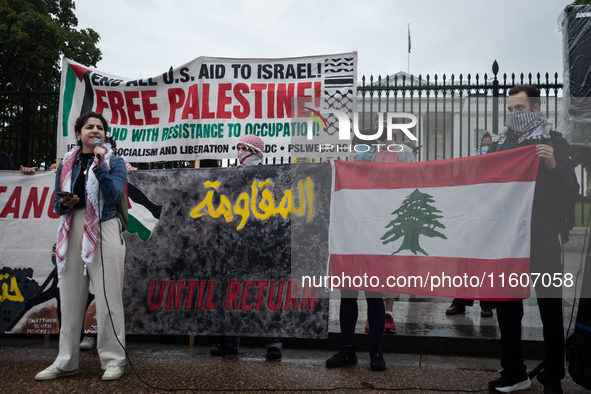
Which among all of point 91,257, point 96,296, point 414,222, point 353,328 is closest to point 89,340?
point 96,296

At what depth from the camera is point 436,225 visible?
373cm

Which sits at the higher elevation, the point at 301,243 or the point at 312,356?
the point at 301,243

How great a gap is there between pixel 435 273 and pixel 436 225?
14.8 inches

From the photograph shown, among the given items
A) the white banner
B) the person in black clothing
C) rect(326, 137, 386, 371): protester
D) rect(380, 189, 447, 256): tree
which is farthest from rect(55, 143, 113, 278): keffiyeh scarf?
the person in black clothing

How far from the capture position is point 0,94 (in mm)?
6410

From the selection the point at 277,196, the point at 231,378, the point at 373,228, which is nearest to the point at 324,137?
the point at 277,196

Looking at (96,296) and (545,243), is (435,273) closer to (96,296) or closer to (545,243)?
(545,243)

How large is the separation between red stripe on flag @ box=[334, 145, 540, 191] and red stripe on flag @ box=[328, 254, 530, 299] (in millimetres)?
592

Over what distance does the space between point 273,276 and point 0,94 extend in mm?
4928

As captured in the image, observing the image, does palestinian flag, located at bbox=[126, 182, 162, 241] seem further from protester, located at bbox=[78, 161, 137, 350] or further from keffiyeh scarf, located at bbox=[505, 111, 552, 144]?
keffiyeh scarf, located at bbox=[505, 111, 552, 144]

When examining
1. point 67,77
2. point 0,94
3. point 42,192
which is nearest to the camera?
point 42,192

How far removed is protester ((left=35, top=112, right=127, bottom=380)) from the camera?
3502 mm

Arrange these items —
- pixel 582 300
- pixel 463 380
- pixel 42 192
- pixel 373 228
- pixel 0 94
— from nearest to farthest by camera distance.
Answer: pixel 582 300
pixel 463 380
pixel 373 228
pixel 42 192
pixel 0 94

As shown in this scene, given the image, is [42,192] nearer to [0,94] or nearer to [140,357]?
[140,357]
